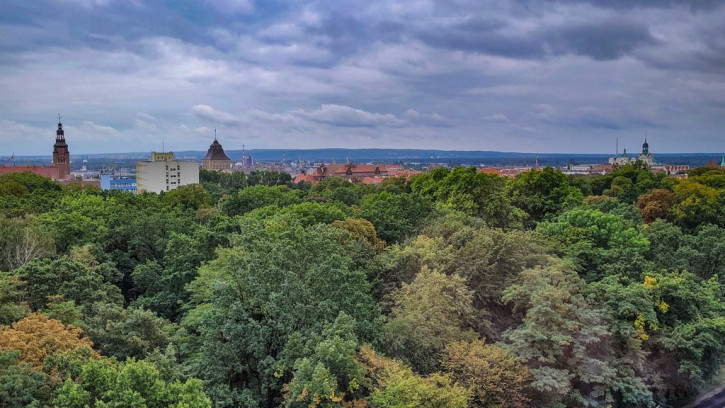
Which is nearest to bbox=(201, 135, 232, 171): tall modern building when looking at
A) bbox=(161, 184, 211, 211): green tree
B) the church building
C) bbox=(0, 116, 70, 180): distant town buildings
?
the church building

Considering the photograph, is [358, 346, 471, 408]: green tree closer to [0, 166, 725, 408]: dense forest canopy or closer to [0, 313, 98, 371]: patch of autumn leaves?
[0, 166, 725, 408]: dense forest canopy

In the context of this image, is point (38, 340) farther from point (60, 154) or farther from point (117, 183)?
point (117, 183)

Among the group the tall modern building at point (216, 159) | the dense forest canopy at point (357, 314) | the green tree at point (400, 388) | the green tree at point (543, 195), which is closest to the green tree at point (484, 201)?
the dense forest canopy at point (357, 314)

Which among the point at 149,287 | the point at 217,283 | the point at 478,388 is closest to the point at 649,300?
the point at 478,388

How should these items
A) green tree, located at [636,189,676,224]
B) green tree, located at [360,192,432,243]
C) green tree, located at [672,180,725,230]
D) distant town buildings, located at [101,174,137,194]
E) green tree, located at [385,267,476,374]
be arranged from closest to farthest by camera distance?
green tree, located at [385,267,476,374] < green tree, located at [360,192,432,243] < green tree, located at [672,180,725,230] < green tree, located at [636,189,676,224] < distant town buildings, located at [101,174,137,194]

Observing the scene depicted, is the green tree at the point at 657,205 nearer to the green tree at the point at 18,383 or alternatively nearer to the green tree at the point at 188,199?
the green tree at the point at 188,199

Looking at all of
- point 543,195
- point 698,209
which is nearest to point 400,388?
point 543,195
